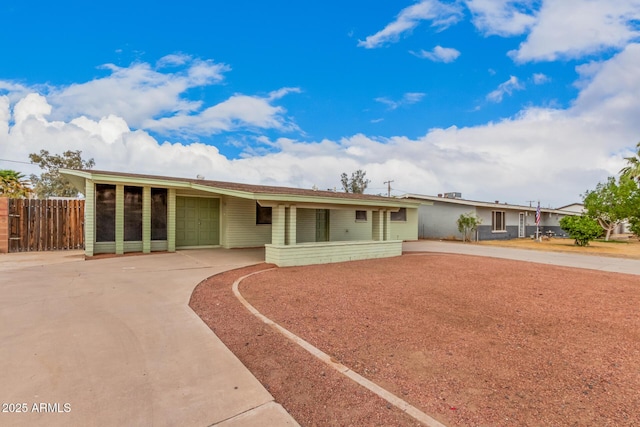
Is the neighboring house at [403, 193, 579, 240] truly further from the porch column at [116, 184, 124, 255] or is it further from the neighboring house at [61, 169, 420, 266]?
the porch column at [116, 184, 124, 255]

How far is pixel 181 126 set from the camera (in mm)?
18672

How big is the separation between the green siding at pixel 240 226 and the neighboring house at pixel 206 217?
0.02 metres

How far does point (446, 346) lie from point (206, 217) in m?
11.2

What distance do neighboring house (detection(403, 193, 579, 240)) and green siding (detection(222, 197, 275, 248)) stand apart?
1178cm

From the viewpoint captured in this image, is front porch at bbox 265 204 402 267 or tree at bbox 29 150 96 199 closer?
front porch at bbox 265 204 402 267

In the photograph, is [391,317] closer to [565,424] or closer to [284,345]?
[284,345]

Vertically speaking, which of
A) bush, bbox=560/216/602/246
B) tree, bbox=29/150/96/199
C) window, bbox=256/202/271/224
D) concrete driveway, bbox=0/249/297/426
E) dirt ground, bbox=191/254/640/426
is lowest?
dirt ground, bbox=191/254/640/426

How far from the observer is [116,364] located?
10.1 feet

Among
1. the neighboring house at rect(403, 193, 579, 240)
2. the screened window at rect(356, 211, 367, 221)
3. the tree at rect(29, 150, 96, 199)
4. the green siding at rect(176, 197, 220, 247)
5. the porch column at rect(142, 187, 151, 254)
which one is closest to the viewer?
the porch column at rect(142, 187, 151, 254)

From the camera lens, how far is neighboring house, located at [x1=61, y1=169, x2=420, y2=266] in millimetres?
9453

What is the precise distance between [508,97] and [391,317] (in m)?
15.9

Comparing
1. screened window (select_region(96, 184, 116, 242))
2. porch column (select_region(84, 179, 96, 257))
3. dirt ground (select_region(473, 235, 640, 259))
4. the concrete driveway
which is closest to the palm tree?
dirt ground (select_region(473, 235, 640, 259))

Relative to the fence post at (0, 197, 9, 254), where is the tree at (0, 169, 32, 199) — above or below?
above

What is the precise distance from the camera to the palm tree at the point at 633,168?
2750 cm
